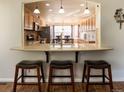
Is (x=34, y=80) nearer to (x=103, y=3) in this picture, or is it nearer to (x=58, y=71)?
(x=58, y=71)

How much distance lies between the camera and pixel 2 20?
178 inches

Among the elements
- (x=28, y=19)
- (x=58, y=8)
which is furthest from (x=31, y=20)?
(x=58, y=8)

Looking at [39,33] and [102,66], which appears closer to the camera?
[102,66]

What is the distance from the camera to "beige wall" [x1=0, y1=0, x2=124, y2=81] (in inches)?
178

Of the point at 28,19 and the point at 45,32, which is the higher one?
the point at 28,19

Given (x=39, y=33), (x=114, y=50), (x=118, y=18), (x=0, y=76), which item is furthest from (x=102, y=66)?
(x=0, y=76)

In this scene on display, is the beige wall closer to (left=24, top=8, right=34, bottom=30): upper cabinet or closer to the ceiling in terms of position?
(left=24, top=8, right=34, bottom=30): upper cabinet

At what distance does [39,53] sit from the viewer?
4594 mm

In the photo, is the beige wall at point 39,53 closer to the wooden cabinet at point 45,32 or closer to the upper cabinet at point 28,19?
the upper cabinet at point 28,19

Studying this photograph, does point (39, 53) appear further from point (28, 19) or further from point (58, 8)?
point (58, 8)

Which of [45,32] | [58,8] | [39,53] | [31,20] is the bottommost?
[39,53]

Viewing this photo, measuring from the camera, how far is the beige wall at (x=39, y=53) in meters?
4.51

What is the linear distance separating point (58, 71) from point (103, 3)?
1.77 metres

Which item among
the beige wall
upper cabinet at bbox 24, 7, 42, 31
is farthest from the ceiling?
the beige wall
